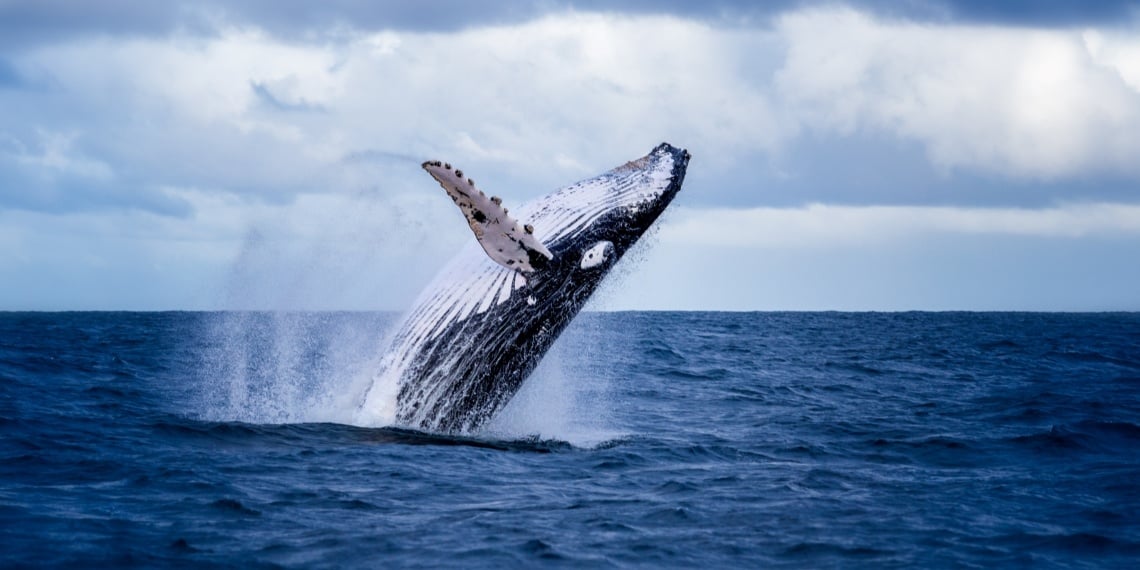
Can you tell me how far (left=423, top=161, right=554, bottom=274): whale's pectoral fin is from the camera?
30.1 ft

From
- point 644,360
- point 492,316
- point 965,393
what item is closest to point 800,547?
point 492,316

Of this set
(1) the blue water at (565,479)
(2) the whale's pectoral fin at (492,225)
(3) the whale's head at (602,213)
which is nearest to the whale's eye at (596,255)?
(3) the whale's head at (602,213)

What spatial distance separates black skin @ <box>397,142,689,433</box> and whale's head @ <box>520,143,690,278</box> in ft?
0.04

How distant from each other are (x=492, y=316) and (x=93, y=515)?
4.09m

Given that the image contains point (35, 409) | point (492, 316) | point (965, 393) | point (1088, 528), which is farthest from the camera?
point (965, 393)

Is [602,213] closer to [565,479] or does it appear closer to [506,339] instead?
[506,339]

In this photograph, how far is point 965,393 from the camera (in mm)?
19172

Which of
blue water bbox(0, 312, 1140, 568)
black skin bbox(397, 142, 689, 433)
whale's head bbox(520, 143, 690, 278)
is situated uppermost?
whale's head bbox(520, 143, 690, 278)

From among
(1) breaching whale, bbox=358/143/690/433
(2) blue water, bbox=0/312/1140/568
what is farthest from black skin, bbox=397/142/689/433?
(2) blue water, bbox=0/312/1140/568

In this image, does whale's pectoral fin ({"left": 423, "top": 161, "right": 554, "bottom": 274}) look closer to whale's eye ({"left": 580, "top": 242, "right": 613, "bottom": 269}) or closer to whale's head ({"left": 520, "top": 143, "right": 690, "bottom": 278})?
whale's head ({"left": 520, "top": 143, "right": 690, "bottom": 278})

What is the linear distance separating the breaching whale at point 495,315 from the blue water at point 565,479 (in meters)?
0.36

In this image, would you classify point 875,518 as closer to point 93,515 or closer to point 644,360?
point 93,515

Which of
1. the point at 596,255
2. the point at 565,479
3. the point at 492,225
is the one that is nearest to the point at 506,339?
the point at 596,255

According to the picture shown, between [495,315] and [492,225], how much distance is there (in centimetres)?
133
